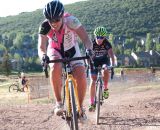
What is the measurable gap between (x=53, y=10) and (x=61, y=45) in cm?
87

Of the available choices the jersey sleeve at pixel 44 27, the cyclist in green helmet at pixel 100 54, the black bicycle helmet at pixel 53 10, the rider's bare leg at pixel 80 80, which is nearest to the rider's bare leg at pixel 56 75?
the rider's bare leg at pixel 80 80

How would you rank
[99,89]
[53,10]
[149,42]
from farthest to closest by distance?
[149,42]
[99,89]
[53,10]

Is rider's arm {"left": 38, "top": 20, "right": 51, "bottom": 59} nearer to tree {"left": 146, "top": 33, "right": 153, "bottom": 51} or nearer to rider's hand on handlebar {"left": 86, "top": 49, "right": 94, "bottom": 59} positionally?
rider's hand on handlebar {"left": 86, "top": 49, "right": 94, "bottom": 59}

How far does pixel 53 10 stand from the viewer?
22.0 feet

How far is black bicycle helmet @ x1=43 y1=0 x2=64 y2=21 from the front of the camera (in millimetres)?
6715

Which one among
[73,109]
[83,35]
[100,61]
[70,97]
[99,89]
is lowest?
[99,89]

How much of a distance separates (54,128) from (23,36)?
19044cm

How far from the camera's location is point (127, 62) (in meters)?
151

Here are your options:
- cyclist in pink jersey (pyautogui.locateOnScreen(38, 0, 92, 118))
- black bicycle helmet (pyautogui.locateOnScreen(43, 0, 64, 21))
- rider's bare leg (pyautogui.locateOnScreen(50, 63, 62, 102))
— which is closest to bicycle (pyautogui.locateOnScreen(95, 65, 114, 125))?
cyclist in pink jersey (pyautogui.locateOnScreen(38, 0, 92, 118))

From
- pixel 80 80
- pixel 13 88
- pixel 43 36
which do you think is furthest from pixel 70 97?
pixel 13 88

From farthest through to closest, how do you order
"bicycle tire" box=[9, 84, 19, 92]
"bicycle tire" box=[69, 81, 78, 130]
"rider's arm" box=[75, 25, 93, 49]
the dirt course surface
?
1. "bicycle tire" box=[9, 84, 19, 92]
2. the dirt course surface
3. "rider's arm" box=[75, 25, 93, 49]
4. "bicycle tire" box=[69, 81, 78, 130]

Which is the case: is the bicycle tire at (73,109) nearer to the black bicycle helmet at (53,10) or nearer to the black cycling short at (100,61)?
the black bicycle helmet at (53,10)

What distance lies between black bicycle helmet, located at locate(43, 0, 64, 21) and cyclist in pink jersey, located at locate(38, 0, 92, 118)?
0.16 m

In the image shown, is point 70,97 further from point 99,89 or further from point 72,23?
point 99,89
